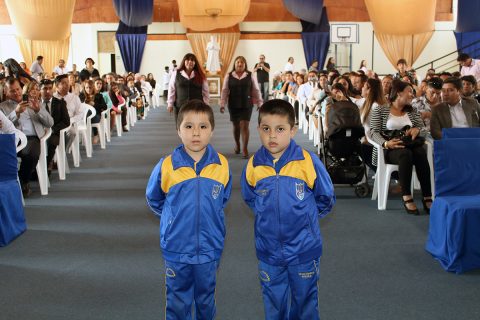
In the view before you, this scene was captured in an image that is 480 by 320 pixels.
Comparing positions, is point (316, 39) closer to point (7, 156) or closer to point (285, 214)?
point (7, 156)

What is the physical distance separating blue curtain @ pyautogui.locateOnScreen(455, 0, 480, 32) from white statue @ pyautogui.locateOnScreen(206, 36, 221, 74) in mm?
7930

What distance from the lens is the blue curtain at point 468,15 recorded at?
16.2m

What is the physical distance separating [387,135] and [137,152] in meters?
4.48

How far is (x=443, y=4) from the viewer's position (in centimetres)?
2178

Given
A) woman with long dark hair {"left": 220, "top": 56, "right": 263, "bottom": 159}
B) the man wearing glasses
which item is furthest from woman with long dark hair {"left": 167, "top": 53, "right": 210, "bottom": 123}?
Answer: the man wearing glasses

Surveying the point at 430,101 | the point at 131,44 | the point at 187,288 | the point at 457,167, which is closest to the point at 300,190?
the point at 187,288

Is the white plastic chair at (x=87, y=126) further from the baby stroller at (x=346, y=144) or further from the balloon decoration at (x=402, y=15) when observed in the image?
the balloon decoration at (x=402, y=15)

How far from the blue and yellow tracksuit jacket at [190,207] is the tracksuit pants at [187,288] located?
0.04m

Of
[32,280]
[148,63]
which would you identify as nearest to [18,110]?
[32,280]

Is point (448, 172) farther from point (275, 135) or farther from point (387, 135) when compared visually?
point (275, 135)

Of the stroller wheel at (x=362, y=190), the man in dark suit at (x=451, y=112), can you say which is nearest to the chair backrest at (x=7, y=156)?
the stroller wheel at (x=362, y=190)

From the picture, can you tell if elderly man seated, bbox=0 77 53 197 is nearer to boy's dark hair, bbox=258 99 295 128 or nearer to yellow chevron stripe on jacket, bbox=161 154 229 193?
yellow chevron stripe on jacket, bbox=161 154 229 193

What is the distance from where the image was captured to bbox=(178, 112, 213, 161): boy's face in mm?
2221

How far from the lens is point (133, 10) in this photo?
17828 millimetres
